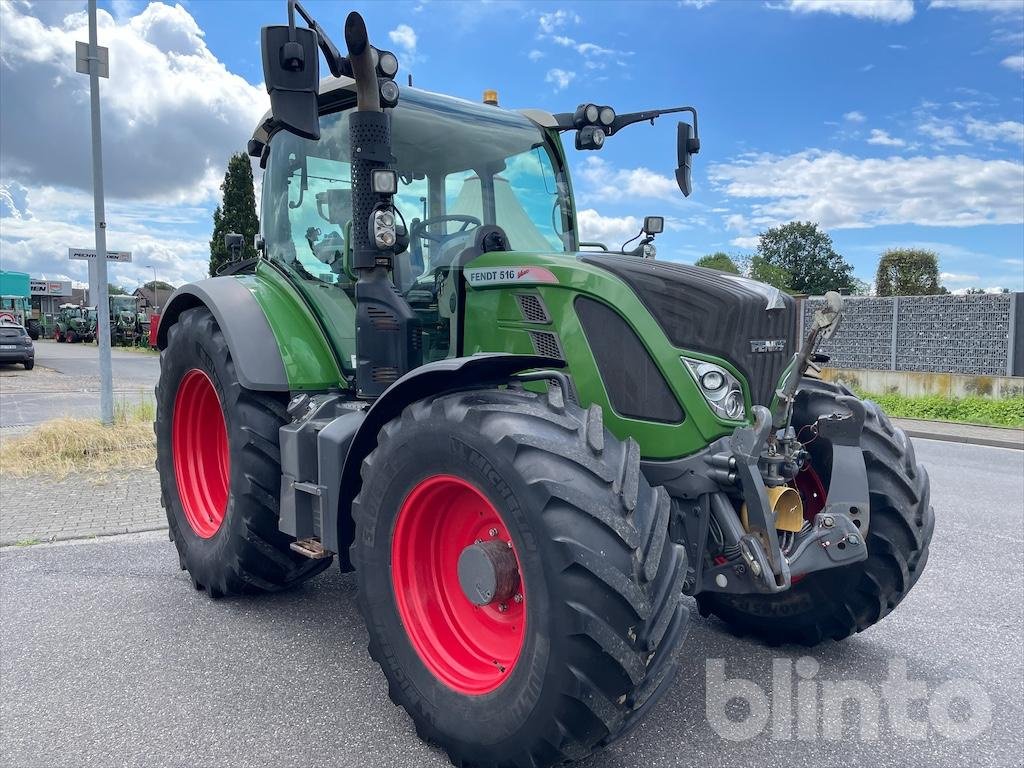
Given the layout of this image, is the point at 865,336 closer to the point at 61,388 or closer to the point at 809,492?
the point at 809,492

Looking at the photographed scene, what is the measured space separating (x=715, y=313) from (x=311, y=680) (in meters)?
2.16

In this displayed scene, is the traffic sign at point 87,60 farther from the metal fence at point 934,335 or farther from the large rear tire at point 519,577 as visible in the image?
the metal fence at point 934,335

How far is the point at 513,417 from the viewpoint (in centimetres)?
250

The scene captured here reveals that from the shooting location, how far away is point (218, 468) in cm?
471

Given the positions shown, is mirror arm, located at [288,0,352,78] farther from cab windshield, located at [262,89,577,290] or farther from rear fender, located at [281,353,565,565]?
rear fender, located at [281,353,565,565]

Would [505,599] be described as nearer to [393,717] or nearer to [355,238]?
[393,717]

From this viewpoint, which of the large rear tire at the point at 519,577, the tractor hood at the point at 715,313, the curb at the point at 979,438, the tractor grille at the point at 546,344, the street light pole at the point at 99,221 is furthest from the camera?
the curb at the point at 979,438

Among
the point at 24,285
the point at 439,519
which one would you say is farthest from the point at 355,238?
the point at 24,285

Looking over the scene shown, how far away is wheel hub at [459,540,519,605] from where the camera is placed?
2.56 m

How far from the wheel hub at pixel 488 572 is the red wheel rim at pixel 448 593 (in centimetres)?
8

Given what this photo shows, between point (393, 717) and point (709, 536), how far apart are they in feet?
4.38

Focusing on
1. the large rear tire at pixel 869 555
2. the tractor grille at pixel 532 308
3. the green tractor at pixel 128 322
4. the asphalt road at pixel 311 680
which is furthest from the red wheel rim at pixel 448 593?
the green tractor at pixel 128 322

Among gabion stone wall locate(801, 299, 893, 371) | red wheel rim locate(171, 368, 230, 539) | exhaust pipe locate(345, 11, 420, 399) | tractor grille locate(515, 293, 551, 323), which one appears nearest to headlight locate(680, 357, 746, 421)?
tractor grille locate(515, 293, 551, 323)

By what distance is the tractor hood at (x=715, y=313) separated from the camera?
2.85 m
